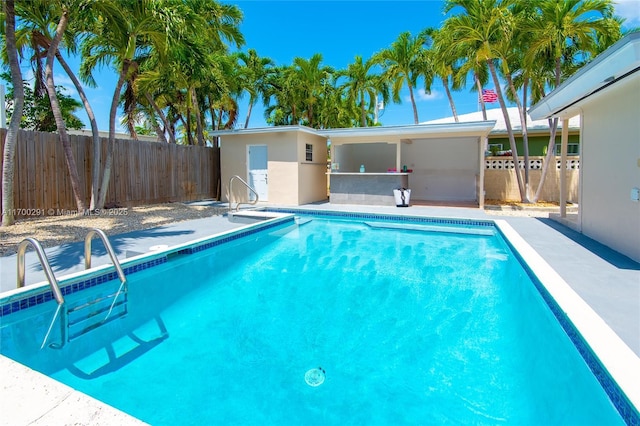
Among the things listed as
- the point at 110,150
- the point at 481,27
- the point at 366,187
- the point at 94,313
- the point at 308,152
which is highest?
the point at 481,27

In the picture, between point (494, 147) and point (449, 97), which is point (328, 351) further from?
point (449, 97)

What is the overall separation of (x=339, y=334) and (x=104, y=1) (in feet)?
29.5

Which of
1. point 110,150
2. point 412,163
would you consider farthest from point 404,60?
point 110,150

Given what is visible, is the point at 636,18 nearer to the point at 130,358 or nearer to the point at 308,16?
the point at 308,16

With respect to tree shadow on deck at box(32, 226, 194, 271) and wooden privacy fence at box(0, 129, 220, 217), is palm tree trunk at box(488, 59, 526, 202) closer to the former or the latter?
wooden privacy fence at box(0, 129, 220, 217)

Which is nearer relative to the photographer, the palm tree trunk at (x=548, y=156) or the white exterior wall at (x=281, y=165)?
the palm tree trunk at (x=548, y=156)

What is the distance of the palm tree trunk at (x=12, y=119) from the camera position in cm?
759

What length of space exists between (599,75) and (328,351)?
5.28 m

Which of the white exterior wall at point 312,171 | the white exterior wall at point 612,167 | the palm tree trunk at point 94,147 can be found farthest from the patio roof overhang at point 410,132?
the palm tree trunk at point 94,147

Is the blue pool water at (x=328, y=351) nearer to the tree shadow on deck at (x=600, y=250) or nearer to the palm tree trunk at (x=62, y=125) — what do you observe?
the tree shadow on deck at (x=600, y=250)

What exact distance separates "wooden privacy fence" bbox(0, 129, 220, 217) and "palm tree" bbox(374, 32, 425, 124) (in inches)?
393

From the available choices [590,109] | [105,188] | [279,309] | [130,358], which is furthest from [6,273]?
[590,109]

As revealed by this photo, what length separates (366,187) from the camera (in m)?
13.6

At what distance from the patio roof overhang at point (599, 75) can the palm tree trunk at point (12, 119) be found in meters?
10.3
